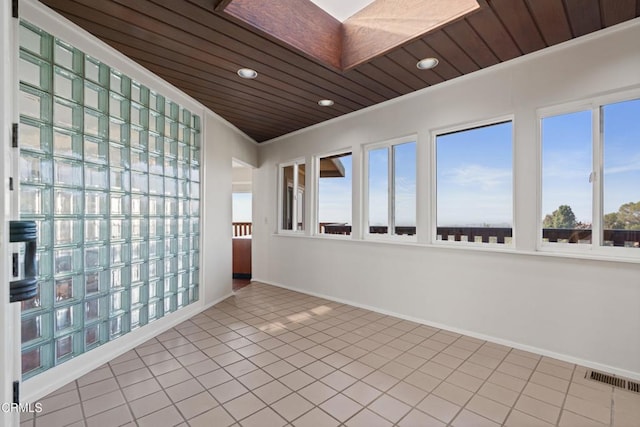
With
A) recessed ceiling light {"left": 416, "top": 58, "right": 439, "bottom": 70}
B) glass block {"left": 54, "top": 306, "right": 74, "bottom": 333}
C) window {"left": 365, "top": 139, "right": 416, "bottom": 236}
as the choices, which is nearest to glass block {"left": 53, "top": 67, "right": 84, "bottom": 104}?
glass block {"left": 54, "top": 306, "right": 74, "bottom": 333}

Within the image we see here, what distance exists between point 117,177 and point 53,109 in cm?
67

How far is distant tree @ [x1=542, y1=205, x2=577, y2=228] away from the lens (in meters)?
2.60

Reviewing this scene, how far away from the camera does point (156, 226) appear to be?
3.12 metres

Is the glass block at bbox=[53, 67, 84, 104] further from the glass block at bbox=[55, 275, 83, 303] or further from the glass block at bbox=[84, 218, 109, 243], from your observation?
the glass block at bbox=[55, 275, 83, 303]

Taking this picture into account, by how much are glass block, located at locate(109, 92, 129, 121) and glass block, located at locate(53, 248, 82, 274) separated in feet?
3.83

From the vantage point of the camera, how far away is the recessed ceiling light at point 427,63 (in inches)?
107

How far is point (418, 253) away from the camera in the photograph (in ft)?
11.3

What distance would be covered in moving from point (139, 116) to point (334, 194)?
266cm

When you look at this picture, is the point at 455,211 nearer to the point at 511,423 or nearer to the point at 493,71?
the point at 493,71

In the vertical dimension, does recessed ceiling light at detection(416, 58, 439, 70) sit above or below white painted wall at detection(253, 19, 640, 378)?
above

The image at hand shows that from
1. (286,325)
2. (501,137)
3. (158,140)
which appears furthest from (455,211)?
(158,140)

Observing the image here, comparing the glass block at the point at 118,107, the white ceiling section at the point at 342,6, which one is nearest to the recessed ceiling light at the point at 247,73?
the white ceiling section at the point at 342,6

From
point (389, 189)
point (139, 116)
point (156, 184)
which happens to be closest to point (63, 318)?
point (156, 184)

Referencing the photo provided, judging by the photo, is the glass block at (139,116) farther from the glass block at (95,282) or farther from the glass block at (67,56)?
the glass block at (95,282)
